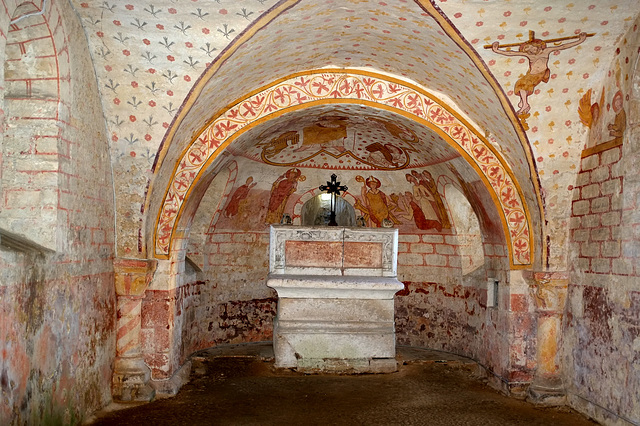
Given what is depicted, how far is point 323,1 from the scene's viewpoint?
5199mm

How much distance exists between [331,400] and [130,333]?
2428 millimetres

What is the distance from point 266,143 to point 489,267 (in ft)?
12.3

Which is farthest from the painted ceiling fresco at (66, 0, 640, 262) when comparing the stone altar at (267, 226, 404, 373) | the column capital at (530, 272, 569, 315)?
the stone altar at (267, 226, 404, 373)

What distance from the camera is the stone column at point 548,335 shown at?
677 centimetres

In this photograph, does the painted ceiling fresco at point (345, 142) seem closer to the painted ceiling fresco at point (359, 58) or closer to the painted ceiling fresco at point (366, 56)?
the painted ceiling fresco at point (366, 56)

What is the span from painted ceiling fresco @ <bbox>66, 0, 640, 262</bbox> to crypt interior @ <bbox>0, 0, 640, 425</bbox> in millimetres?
22

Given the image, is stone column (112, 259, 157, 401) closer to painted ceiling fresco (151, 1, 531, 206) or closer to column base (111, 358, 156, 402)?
column base (111, 358, 156, 402)

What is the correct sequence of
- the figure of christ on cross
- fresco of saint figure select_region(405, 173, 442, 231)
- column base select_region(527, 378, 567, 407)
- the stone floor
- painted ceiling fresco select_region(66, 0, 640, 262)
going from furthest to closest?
fresco of saint figure select_region(405, 173, 442, 231)
column base select_region(527, 378, 567, 407)
the stone floor
the figure of christ on cross
painted ceiling fresco select_region(66, 0, 640, 262)

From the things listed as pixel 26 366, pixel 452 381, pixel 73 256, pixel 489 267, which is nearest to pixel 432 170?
pixel 489 267

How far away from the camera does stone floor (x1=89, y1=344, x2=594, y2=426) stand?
6094mm

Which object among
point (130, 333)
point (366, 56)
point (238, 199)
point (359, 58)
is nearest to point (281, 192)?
point (238, 199)

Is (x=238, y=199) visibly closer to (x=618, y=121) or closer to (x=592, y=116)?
(x=592, y=116)

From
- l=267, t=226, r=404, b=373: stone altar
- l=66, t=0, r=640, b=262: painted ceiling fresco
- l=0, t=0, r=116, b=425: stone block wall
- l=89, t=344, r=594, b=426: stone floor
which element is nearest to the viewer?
l=0, t=0, r=116, b=425: stone block wall

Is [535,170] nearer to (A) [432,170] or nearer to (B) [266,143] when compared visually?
(A) [432,170]
